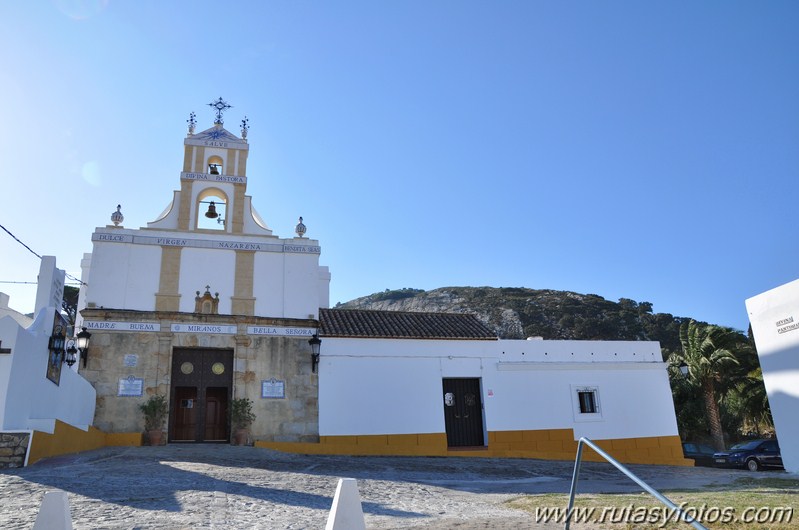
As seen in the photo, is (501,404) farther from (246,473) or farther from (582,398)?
(246,473)

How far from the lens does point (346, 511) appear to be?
478cm

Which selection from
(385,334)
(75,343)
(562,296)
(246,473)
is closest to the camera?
(246,473)

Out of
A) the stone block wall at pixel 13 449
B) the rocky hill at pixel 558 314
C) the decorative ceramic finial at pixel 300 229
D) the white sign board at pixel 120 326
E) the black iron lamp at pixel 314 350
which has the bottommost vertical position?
the stone block wall at pixel 13 449

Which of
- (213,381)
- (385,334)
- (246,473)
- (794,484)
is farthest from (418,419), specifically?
(794,484)

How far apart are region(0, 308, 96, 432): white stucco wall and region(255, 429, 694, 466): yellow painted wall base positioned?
541cm

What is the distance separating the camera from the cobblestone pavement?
639 centimetres

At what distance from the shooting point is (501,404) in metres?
19.0

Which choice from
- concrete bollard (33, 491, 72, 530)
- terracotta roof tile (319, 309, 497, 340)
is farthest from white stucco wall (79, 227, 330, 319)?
concrete bollard (33, 491, 72, 530)

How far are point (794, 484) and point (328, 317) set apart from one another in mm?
13129

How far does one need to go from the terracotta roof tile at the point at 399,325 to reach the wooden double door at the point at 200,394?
3.05 metres

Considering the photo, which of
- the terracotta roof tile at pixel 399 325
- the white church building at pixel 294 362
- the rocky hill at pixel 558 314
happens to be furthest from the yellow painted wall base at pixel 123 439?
the rocky hill at pixel 558 314

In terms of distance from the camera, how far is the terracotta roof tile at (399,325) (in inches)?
736

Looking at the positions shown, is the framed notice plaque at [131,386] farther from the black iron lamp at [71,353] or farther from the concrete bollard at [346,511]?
the concrete bollard at [346,511]

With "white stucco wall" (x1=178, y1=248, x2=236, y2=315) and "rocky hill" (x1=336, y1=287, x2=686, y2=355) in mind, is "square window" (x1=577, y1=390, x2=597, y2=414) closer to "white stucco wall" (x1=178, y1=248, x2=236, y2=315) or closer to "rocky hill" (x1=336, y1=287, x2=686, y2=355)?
"white stucco wall" (x1=178, y1=248, x2=236, y2=315)
